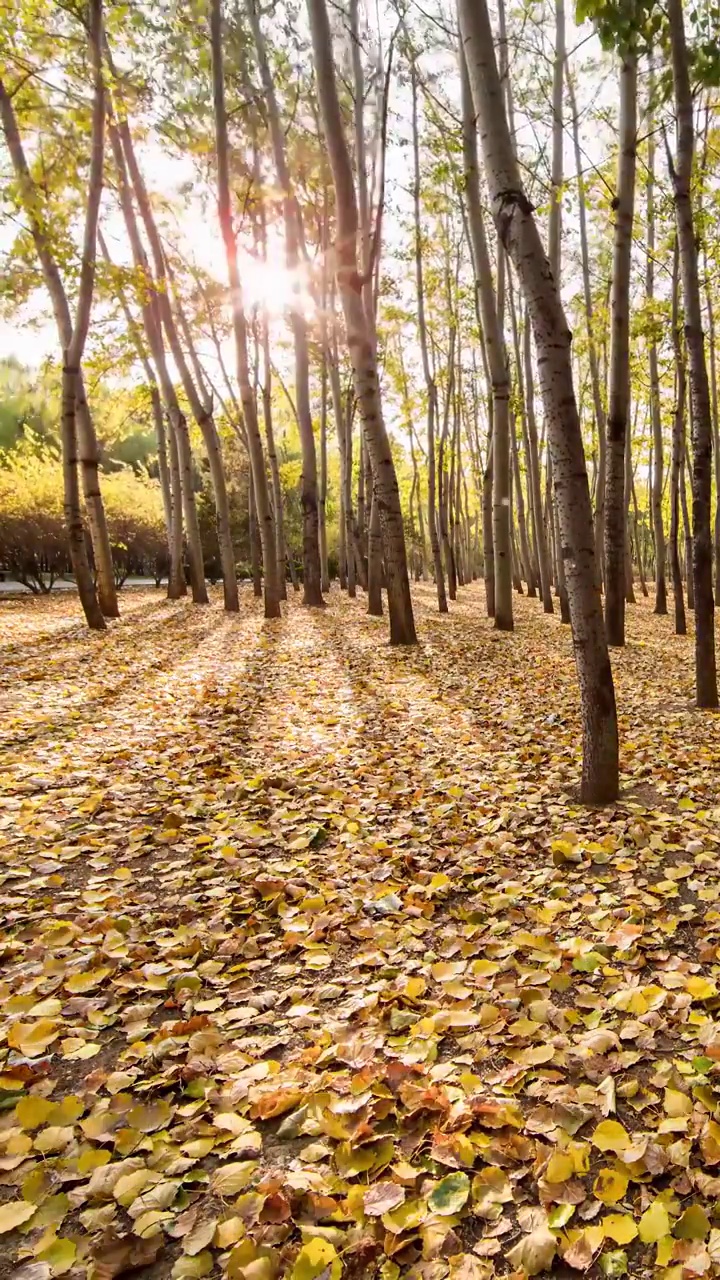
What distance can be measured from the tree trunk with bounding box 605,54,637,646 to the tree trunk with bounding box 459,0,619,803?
4.55 metres

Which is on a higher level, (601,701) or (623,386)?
(623,386)

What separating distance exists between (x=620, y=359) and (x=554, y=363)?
18.2 feet

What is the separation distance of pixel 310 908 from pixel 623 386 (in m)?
7.70

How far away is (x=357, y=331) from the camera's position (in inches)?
317

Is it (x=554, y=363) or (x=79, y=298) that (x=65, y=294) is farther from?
(x=554, y=363)

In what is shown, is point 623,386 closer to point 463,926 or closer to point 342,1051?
point 463,926

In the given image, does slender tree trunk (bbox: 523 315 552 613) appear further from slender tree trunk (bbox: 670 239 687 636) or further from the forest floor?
the forest floor

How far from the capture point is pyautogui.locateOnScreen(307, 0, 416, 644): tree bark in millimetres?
7266

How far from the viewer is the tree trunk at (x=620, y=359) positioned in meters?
7.42

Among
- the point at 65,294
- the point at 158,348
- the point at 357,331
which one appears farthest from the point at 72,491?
the point at 158,348

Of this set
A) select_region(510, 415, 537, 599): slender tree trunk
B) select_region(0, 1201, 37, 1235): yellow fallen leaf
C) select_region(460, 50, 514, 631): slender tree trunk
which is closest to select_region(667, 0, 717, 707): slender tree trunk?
select_region(460, 50, 514, 631): slender tree trunk

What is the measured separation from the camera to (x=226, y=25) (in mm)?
9820

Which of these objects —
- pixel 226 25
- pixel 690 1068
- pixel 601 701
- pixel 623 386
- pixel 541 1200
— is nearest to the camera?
pixel 541 1200

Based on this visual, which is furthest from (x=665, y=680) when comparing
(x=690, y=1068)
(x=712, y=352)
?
(x=712, y=352)
